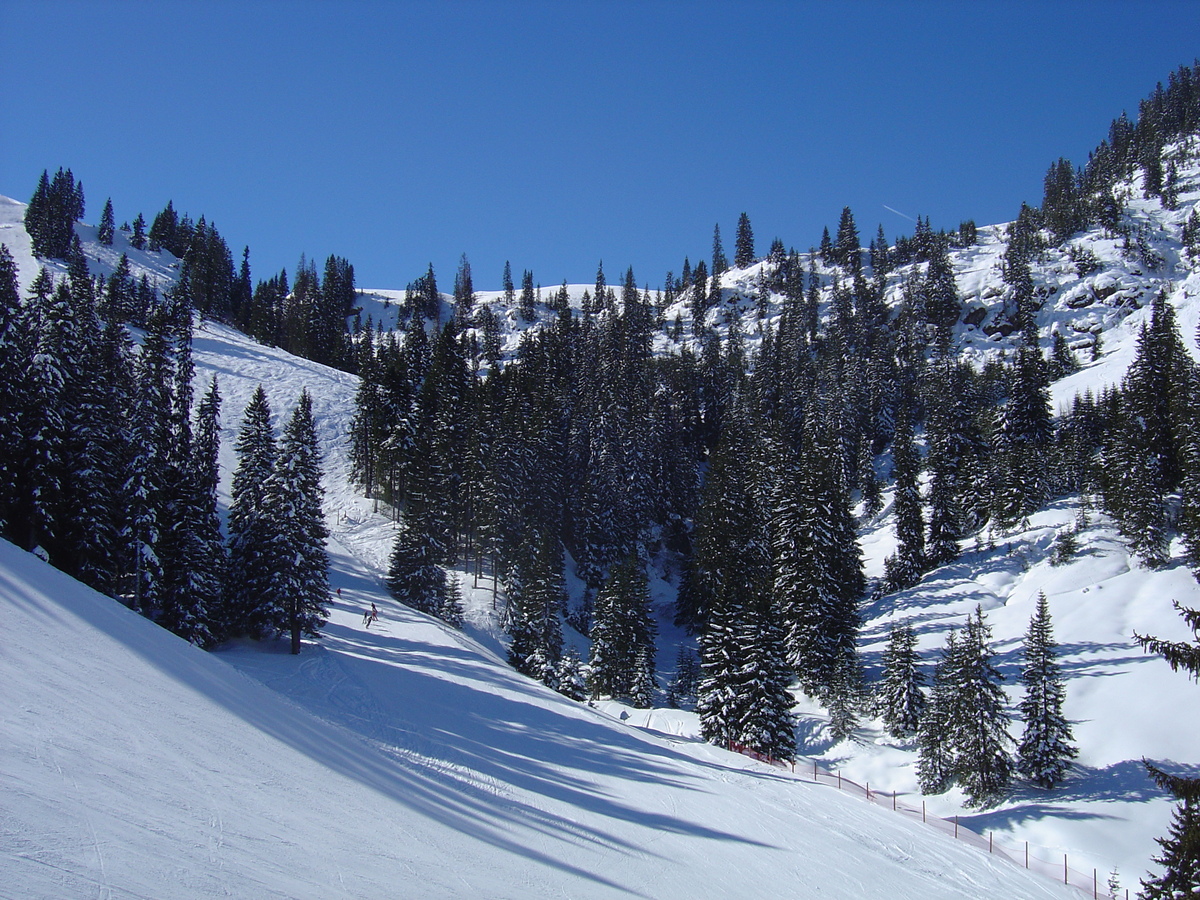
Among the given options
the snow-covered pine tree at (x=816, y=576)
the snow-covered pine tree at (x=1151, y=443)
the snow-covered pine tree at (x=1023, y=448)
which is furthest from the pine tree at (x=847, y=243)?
the snow-covered pine tree at (x=816, y=576)

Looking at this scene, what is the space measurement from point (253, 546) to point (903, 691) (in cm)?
3315

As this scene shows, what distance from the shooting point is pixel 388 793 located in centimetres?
1527

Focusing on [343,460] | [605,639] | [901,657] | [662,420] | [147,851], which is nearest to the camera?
[147,851]

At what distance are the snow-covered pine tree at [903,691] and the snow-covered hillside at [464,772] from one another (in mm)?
1298

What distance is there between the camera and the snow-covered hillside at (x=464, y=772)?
384 inches

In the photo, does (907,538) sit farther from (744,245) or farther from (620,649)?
Result: (744,245)

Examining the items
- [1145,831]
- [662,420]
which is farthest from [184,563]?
[662,420]

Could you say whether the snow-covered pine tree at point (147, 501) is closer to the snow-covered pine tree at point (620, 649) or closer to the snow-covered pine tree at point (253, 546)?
the snow-covered pine tree at point (253, 546)

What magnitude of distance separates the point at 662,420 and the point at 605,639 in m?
47.9

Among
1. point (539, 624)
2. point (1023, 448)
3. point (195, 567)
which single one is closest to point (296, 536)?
point (195, 567)

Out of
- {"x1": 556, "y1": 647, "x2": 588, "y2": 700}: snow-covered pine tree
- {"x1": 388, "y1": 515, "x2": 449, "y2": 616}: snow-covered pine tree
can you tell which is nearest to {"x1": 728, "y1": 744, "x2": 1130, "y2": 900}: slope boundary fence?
{"x1": 556, "y1": 647, "x2": 588, "y2": 700}: snow-covered pine tree

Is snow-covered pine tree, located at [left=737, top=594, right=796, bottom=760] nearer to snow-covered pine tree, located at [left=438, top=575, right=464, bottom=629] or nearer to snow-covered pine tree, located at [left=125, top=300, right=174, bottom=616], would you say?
snow-covered pine tree, located at [left=438, top=575, right=464, bottom=629]

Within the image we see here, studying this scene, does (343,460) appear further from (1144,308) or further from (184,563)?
(1144,308)

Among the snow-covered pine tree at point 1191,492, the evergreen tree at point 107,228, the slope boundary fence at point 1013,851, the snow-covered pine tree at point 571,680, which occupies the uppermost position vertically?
the evergreen tree at point 107,228
